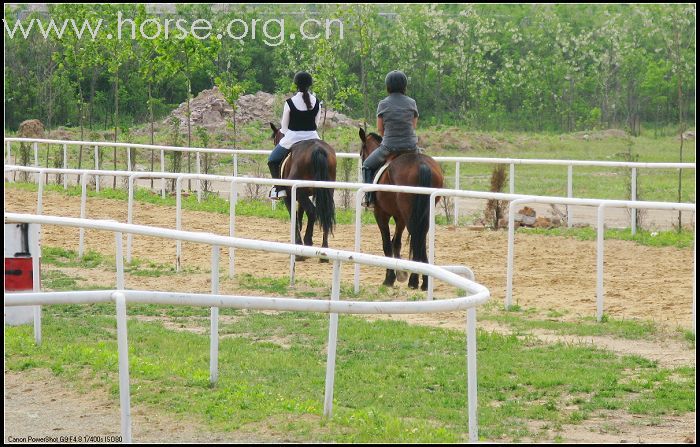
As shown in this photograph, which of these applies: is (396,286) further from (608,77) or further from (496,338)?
(608,77)

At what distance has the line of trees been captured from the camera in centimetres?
4050

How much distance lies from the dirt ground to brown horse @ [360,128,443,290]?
327mm

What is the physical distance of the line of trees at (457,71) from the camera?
4050 cm

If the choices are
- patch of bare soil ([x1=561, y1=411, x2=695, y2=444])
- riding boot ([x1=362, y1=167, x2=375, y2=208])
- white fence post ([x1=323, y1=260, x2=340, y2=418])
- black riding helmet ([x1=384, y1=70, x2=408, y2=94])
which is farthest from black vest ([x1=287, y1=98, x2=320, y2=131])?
white fence post ([x1=323, y1=260, x2=340, y2=418])

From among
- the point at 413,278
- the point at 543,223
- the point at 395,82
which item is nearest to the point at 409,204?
the point at 413,278

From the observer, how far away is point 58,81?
3947cm

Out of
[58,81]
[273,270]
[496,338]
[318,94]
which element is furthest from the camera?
[58,81]

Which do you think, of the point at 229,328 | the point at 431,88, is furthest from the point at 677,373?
the point at 431,88

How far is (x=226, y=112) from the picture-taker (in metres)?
38.3

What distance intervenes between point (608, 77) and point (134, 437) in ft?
132

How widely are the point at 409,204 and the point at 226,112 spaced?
26.3 m

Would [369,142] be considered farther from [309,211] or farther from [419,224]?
[419,224]

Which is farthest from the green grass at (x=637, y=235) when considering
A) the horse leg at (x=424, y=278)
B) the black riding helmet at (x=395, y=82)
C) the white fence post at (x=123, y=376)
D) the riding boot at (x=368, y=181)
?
the white fence post at (x=123, y=376)

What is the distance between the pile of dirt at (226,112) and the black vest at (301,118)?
68.8 ft
